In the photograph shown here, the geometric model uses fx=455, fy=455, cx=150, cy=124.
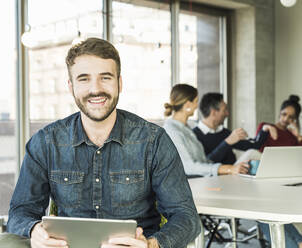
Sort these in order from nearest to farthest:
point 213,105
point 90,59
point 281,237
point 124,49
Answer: point 90,59
point 281,237
point 213,105
point 124,49

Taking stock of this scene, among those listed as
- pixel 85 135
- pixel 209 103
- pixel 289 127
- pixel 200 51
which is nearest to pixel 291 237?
pixel 85 135

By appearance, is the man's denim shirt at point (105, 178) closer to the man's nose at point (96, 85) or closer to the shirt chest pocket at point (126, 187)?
the shirt chest pocket at point (126, 187)

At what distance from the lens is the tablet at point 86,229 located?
1339 millimetres

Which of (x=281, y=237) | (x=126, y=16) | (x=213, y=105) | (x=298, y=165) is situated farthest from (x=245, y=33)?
(x=281, y=237)

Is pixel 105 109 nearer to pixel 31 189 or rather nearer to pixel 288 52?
pixel 31 189

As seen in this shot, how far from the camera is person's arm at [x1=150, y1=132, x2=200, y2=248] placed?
168 centimetres

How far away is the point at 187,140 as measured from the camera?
11.5 feet

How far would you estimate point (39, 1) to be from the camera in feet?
17.0

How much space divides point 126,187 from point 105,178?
3.6 inches

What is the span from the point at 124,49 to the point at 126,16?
0.44 meters

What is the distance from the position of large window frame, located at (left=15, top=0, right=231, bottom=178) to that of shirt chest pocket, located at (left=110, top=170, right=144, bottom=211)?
138 inches

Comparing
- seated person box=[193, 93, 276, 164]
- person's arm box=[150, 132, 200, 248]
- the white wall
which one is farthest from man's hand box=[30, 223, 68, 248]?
the white wall

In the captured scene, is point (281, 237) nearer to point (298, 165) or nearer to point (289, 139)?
point (298, 165)

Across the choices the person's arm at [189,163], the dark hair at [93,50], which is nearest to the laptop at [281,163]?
the person's arm at [189,163]
